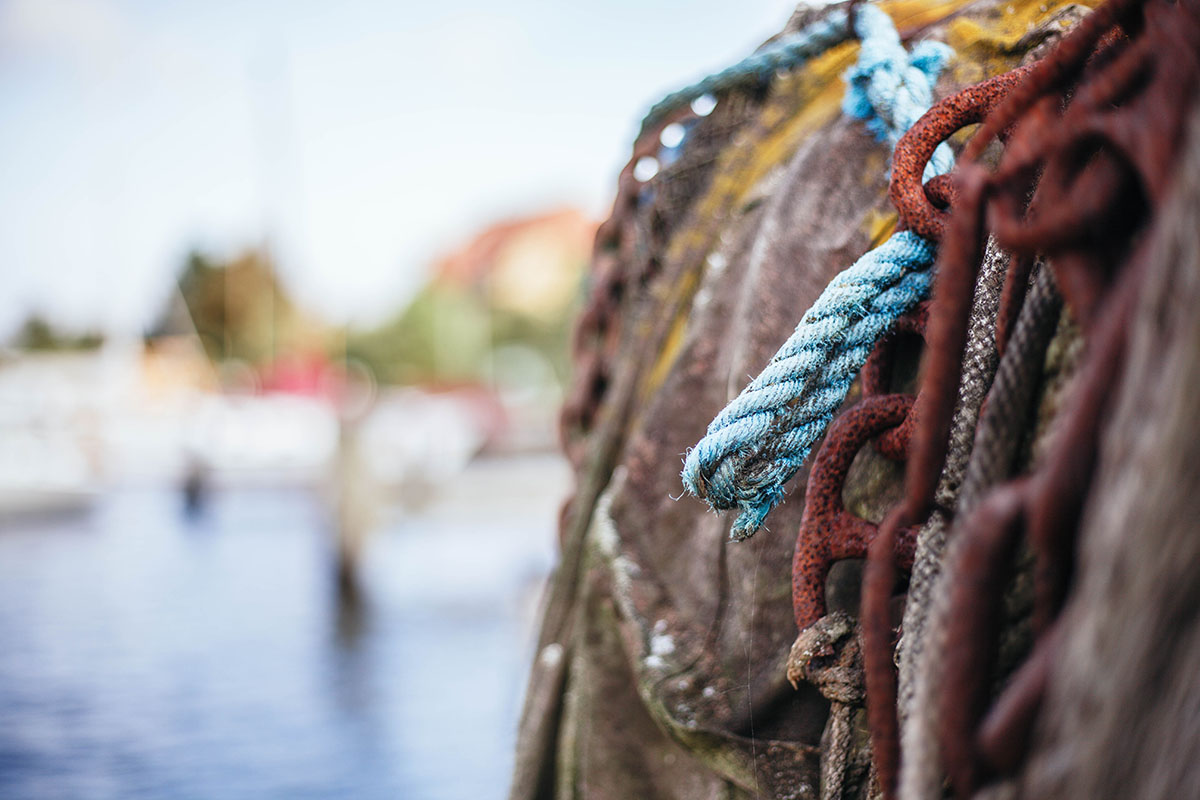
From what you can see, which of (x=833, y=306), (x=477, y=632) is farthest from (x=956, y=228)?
(x=477, y=632)

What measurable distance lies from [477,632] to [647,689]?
4.18 m

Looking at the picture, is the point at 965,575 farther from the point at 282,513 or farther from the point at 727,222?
the point at 282,513

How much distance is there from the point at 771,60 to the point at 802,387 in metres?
0.70

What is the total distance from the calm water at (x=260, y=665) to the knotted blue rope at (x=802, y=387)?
2.44 metres

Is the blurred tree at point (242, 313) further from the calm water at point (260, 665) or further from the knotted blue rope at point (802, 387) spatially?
the knotted blue rope at point (802, 387)

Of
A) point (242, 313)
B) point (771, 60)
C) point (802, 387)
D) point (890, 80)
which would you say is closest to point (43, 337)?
point (242, 313)

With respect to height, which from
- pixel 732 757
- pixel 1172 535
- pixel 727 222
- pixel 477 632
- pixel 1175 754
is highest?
pixel 727 222

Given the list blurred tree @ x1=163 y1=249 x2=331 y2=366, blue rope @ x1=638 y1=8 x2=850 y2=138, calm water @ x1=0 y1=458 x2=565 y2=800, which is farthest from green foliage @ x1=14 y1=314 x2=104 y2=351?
blue rope @ x1=638 y1=8 x2=850 y2=138

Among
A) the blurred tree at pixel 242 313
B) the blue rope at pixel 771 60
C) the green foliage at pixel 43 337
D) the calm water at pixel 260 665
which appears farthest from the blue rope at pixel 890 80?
the green foliage at pixel 43 337

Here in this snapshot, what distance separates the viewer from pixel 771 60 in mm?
1446

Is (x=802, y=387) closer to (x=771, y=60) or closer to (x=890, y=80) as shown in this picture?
(x=890, y=80)

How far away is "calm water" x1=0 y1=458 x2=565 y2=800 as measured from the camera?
324cm

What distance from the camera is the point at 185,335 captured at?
31.3 m

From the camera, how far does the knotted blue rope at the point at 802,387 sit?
93 cm
